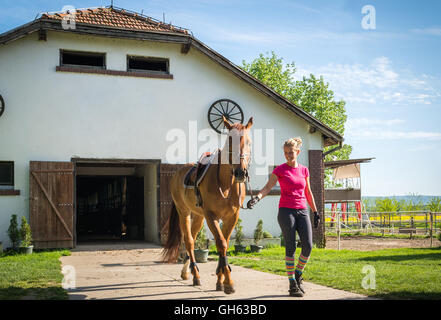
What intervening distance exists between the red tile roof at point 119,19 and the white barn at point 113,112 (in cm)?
5

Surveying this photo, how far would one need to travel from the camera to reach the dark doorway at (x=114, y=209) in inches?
749

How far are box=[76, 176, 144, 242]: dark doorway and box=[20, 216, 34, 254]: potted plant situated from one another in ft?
19.4

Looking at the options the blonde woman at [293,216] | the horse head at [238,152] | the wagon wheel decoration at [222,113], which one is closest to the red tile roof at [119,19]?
the wagon wheel decoration at [222,113]

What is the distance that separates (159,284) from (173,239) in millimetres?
Answer: 1624

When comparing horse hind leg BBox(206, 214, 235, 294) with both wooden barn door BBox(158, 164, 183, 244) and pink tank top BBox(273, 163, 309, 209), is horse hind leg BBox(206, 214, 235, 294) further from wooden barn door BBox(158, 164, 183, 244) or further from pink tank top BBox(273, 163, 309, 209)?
wooden barn door BBox(158, 164, 183, 244)

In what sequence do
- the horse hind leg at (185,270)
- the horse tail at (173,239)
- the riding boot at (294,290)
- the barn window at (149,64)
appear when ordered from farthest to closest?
the barn window at (149,64)
the horse tail at (173,239)
the horse hind leg at (185,270)
the riding boot at (294,290)

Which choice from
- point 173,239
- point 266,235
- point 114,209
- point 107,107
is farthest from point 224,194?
point 114,209

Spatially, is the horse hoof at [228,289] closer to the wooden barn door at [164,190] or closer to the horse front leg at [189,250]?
the horse front leg at [189,250]

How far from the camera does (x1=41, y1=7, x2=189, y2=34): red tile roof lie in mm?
14321

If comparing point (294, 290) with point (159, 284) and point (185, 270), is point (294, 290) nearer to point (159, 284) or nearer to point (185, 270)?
point (159, 284)

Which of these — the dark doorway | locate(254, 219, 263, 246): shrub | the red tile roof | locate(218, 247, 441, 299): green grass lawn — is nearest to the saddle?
locate(218, 247, 441, 299): green grass lawn
